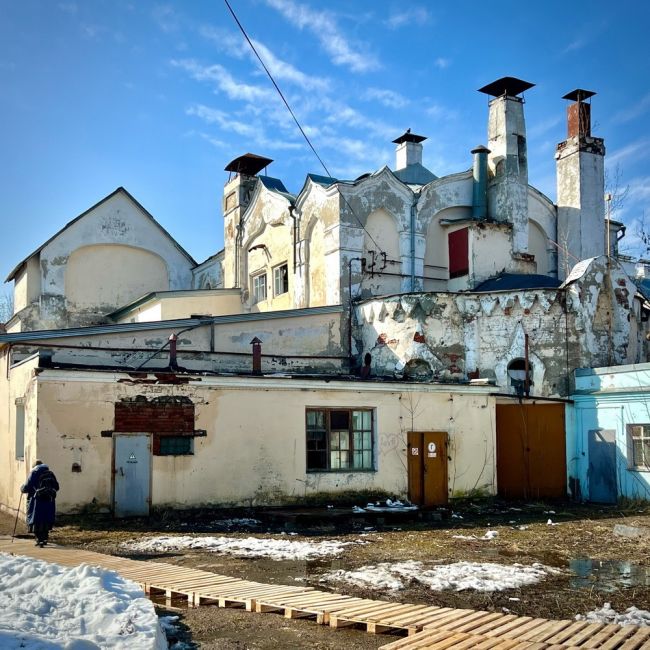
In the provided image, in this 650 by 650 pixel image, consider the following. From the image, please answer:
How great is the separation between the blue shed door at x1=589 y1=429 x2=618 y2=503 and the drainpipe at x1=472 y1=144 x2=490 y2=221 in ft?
30.8

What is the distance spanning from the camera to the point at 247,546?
12555mm

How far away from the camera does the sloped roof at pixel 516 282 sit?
2358 centimetres

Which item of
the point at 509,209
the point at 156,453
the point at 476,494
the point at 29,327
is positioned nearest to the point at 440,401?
the point at 476,494

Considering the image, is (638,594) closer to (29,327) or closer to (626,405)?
(626,405)

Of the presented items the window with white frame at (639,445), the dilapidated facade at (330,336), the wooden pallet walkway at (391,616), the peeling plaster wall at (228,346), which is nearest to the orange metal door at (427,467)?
the dilapidated facade at (330,336)

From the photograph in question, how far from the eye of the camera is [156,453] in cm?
1592

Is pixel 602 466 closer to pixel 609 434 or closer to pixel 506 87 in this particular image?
pixel 609 434

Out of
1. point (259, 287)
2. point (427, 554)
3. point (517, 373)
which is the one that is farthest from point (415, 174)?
point (427, 554)

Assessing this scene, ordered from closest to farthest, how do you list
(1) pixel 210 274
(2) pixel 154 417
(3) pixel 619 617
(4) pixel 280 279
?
(3) pixel 619 617, (2) pixel 154 417, (4) pixel 280 279, (1) pixel 210 274

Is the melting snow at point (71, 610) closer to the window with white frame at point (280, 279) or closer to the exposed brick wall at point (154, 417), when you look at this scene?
the exposed brick wall at point (154, 417)

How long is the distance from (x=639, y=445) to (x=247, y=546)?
11292 millimetres

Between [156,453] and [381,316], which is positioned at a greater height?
[381,316]

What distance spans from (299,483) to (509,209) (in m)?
13.7

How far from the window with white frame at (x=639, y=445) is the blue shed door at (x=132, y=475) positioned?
11.9m
